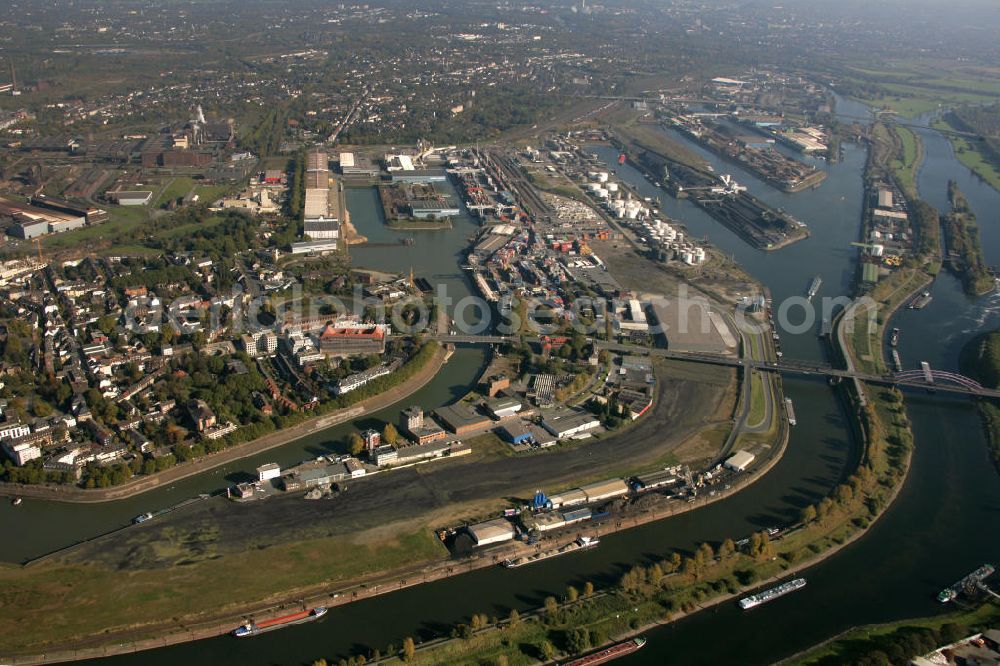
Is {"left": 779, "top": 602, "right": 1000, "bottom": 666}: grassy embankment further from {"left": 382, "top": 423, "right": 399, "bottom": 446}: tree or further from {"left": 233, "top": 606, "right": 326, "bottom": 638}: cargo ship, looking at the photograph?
{"left": 382, "top": 423, "right": 399, "bottom": 446}: tree

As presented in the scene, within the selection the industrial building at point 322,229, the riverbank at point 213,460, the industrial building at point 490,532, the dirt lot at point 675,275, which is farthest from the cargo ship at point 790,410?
the industrial building at point 322,229

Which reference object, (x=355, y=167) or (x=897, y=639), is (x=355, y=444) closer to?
(x=897, y=639)

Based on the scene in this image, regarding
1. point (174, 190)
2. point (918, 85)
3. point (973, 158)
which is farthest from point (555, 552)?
point (918, 85)

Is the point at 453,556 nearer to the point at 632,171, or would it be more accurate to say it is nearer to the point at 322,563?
the point at 322,563

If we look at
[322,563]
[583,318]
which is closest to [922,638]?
[322,563]

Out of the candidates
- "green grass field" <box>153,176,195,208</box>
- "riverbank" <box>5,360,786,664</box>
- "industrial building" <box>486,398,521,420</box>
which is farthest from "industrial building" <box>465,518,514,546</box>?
"green grass field" <box>153,176,195,208</box>

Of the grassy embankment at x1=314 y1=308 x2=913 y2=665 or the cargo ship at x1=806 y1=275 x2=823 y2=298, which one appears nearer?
the grassy embankment at x1=314 y1=308 x2=913 y2=665
